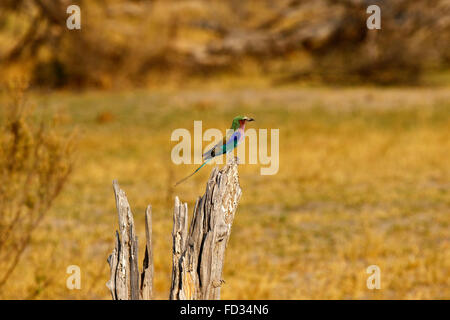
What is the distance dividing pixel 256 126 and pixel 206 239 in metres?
14.2

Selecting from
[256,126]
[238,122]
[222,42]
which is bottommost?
[238,122]

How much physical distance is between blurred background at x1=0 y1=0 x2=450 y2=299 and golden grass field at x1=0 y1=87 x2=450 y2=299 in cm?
5

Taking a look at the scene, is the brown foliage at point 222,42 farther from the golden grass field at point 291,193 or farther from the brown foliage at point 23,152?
the brown foliage at point 23,152

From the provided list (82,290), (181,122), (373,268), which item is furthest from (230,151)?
(181,122)

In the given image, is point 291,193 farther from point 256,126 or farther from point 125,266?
point 125,266

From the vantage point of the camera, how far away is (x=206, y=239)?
13.0ft

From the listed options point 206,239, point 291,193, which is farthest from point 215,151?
point 291,193

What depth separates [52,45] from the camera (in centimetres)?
2391

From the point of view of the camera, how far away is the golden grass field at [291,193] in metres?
8.07

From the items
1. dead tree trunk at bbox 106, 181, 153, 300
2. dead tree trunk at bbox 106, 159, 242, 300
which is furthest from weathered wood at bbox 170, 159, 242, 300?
dead tree trunk at bbox 106, 181, 153, 300

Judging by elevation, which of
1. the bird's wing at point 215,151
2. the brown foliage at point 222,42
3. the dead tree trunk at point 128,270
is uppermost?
the brown foliage at point 222,42

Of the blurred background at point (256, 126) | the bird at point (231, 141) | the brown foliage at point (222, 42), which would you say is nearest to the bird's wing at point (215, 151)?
the bird at point (231, 141)

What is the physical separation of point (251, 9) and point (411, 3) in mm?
12076

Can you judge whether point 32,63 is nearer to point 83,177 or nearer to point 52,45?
point 52,45
